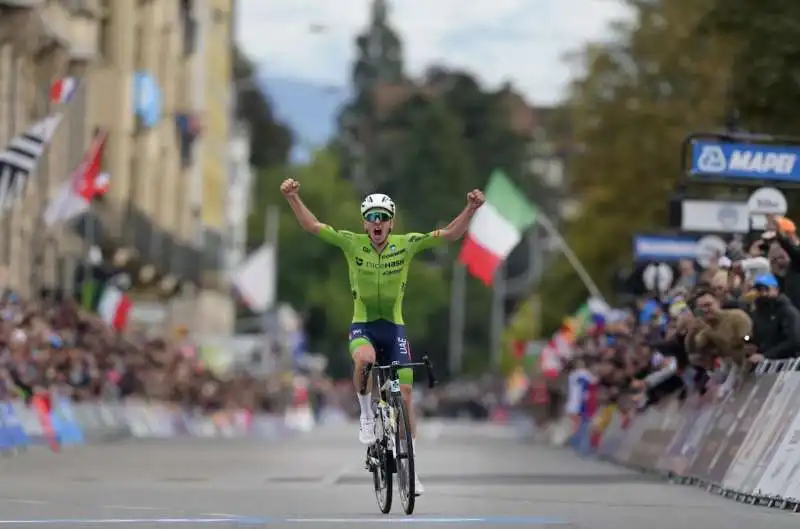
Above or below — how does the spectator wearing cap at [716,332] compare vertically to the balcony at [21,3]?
below

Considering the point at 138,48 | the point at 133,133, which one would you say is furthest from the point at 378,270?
the point at 138,48

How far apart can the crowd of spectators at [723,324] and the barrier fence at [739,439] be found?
0.22 meters

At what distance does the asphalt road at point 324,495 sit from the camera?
19.1m

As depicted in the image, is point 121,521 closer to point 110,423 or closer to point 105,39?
point 110,423

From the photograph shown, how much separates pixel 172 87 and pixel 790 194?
42588 mm

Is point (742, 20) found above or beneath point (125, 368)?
above

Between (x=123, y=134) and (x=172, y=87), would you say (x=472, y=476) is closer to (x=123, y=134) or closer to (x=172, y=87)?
(x=123, y=134)

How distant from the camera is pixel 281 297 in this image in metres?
155

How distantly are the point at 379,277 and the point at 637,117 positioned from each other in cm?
5312

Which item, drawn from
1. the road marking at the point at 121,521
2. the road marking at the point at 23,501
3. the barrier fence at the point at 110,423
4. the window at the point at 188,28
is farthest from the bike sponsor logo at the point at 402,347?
the window at the point at 188,28

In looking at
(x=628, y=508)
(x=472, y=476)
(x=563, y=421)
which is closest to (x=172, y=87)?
(x=563, y=421)

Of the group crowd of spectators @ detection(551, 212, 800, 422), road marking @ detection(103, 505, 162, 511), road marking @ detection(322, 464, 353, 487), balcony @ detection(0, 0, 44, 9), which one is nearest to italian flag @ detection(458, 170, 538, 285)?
crowd of spectators @ detection(551, 212, 800, 422)

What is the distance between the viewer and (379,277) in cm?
2020

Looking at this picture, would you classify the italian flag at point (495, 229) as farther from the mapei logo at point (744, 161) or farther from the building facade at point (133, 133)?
the mapei logo at point (744, 161)
